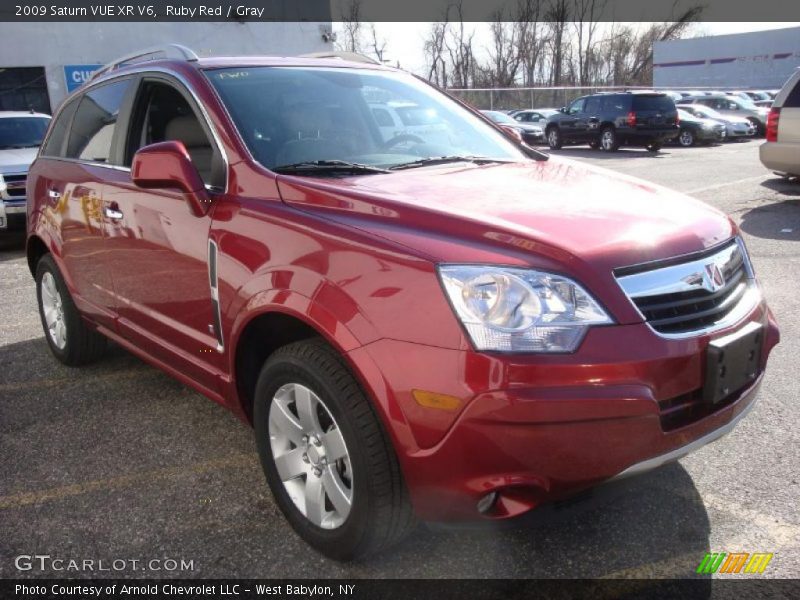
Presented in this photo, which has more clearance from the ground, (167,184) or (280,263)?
(167,184)

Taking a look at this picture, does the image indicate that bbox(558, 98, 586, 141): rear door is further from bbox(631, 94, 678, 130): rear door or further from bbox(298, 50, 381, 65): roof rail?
bbox(298, 50, 381, 65): roof rail

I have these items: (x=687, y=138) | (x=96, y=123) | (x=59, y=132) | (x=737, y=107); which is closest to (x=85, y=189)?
(x=96, y=123)

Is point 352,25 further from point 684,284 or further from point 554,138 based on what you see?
point 684,284

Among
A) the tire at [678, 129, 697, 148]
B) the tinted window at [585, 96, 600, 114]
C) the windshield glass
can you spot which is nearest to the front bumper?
the windshield glass

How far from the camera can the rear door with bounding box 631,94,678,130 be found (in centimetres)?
2031

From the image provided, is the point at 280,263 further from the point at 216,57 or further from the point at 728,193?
the point at 728,193

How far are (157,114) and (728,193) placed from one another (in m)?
10.0

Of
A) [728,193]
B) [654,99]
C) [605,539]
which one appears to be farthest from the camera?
[654,99]

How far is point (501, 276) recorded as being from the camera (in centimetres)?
217

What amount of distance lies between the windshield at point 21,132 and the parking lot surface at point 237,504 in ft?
22.5

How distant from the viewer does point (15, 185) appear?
900 cm

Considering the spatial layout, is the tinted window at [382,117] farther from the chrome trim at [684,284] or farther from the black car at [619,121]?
the black car at [619,121]

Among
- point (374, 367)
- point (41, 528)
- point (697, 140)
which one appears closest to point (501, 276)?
point (374, 367)

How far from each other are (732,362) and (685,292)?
0.28 metres
